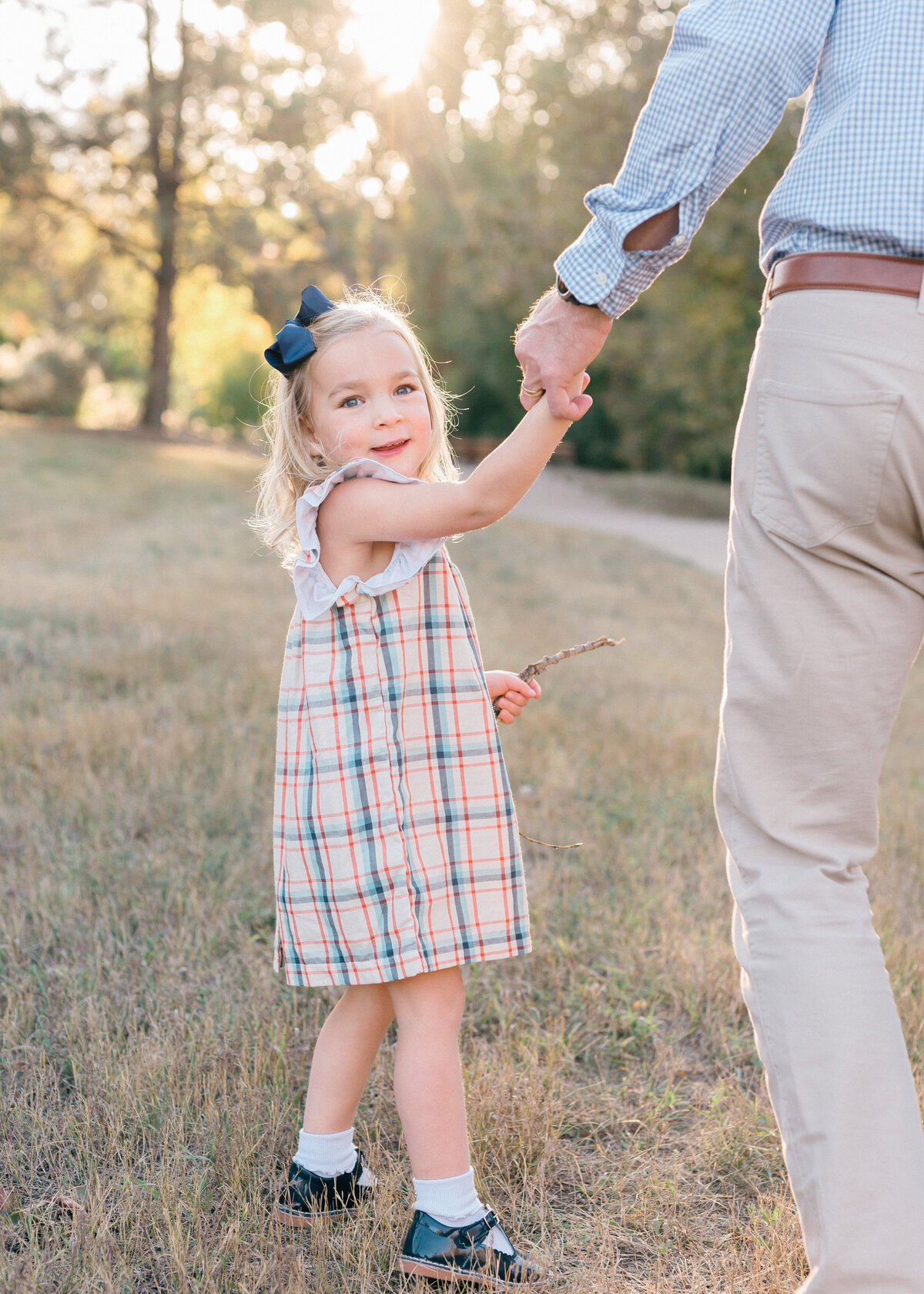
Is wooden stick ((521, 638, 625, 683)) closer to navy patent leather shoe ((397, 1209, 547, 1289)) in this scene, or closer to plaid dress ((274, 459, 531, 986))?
plaid dress ((274, 459, 531, 986))

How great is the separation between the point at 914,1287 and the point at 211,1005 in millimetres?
1712

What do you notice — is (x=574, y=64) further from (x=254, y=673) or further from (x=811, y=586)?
(x=811, y=586)

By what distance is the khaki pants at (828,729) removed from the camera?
4.95ft

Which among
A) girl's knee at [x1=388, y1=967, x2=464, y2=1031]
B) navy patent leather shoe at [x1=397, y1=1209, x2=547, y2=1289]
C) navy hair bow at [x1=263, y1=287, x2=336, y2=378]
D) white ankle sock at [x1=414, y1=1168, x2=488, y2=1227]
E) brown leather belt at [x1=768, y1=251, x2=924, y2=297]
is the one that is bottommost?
navy patent leather shoe at [x1=397, y1=1209, x2=547, y2=1289]

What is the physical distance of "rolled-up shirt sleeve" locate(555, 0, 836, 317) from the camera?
159 cm

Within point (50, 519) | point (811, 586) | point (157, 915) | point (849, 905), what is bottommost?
point (157, 915)

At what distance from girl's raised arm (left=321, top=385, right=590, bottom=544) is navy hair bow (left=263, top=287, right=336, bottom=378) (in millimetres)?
284

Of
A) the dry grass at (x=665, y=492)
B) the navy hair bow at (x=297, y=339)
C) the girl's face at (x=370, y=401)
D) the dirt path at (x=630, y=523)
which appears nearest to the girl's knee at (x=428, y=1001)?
the girl's face at (x=370, y=401)

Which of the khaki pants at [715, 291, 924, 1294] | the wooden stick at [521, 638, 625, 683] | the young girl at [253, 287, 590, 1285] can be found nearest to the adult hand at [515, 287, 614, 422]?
the young girl at [253, 287, 590, 1285]

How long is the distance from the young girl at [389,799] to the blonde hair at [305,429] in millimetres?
16

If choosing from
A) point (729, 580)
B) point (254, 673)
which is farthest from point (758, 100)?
point (254, 673)

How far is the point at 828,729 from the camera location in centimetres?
163

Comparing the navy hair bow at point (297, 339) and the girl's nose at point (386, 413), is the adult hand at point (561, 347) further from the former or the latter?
the navy hair bow at point (297, 339)

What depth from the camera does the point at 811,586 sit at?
162 cm
